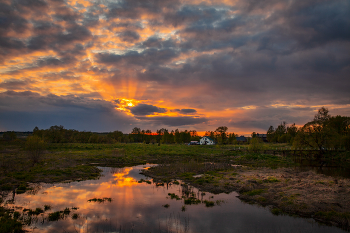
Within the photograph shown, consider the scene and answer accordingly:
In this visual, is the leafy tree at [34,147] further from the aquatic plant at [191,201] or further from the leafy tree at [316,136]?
the leafy tree at [316,136]

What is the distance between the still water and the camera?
12625 millimetres

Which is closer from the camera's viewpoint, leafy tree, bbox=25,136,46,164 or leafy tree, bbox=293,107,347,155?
leafy tree, bbox=25,136,46,164

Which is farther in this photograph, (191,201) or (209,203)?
(191,201)

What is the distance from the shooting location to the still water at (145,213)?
41.4 ft

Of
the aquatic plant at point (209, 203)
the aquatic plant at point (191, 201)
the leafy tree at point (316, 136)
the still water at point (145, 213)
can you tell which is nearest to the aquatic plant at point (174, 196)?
the still water at point (145, 213)

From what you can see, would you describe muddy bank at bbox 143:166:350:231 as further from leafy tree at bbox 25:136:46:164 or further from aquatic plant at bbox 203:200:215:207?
leafy tree at bbox 25:136:46:164

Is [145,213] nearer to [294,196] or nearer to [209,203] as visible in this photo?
[209,203]

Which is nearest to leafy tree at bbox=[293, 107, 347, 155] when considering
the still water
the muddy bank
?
the muddy bank

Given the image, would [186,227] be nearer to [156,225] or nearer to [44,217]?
[156,225]

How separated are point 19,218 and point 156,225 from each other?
30.4ft

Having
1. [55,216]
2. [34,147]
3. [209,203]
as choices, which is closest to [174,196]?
[209,203]

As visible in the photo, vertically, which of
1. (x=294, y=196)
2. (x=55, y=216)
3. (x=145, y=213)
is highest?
(x=294, y=196)

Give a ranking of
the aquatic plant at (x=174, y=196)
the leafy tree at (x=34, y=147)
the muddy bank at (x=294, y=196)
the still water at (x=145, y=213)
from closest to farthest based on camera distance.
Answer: the still water at (x=145, y=213) → the muddy bank at (x=294, y=196) → the aquatic plant at (x=174, y=196) → the leafy tree at (x=34, y=147)

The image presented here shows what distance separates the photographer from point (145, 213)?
15.1 m
